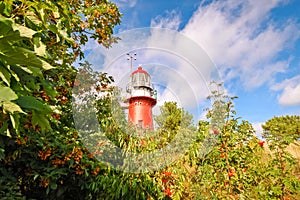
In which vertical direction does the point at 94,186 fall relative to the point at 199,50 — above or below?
below

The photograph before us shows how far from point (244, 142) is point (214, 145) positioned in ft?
1.08

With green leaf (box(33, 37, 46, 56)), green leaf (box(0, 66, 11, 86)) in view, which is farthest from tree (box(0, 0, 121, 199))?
green leaf (box(0, 66, 11, 86))

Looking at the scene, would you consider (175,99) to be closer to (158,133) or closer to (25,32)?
(158,133)

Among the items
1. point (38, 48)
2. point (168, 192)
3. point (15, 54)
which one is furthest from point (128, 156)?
point (15, 54)

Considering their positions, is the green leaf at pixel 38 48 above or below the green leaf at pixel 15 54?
above

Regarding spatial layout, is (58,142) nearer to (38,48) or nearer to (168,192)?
(168,192)

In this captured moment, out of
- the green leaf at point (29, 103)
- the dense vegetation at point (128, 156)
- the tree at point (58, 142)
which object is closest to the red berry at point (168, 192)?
the dense vegetation at point (128, 156)

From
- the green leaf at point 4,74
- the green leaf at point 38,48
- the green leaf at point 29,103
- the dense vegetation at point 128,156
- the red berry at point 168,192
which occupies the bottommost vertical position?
the green leaf at point 29,103

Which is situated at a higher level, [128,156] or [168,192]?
[128,156]

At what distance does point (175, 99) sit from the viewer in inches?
120

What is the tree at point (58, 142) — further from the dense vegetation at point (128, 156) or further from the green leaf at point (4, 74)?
the green leaf at point (4, 74)

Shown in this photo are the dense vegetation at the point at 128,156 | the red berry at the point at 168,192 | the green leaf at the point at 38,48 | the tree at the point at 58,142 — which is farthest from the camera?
the red berry at the point at 168,192

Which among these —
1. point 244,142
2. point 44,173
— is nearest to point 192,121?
point 244,142

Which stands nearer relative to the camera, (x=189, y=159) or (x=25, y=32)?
(x=25, y=32)
